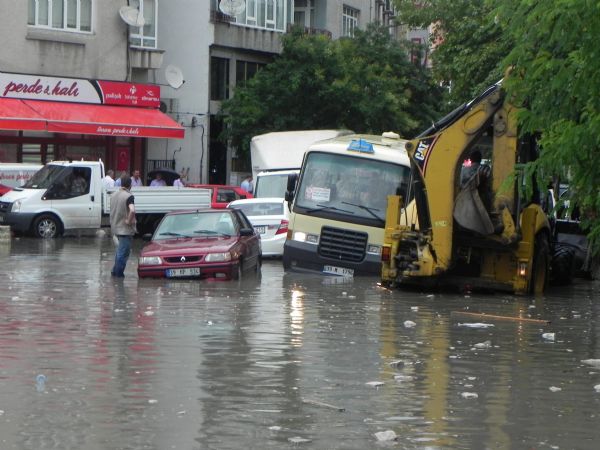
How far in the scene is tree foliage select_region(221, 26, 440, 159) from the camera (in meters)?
50.9

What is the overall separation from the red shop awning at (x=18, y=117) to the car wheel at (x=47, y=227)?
771cm

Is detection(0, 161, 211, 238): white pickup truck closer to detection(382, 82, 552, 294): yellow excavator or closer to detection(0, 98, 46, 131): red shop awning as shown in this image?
detection(0, 98, 46, 131): red shop awning

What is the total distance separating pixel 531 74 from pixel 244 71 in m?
42.6

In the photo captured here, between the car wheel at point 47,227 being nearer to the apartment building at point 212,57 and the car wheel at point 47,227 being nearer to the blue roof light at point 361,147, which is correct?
the blue roof light at point 361,147

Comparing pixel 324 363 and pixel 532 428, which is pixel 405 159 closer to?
pixel 324 363

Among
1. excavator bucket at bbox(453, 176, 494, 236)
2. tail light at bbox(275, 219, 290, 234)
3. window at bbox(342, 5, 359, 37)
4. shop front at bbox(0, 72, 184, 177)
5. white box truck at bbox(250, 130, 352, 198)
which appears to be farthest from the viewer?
window at bbox(342, 5, 359, 37)

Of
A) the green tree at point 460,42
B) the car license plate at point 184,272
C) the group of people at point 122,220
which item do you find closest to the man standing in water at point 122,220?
the group of people at point 122,220

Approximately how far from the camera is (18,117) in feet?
143

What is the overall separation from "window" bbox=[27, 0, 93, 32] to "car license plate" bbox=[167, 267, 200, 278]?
26123 millimetres

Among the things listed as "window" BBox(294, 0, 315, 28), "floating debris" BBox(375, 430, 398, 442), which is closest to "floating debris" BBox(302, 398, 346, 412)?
"floating debris" BBox(375, 430, 398, 442)

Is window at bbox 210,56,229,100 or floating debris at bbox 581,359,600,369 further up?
window at bbox 210,56,229,100

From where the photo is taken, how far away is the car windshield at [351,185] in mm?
23203

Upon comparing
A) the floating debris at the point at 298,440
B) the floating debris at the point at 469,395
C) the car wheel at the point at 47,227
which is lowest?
the car wheel at the point at 47,227

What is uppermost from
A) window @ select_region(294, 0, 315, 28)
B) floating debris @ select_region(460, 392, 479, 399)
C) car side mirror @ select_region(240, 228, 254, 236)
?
window @ select_region(294, 0, 315, 28)
